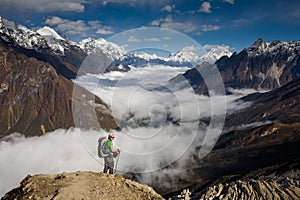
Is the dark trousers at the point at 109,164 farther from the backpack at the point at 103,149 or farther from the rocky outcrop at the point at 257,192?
the rocky outcrop at the point at 257,192

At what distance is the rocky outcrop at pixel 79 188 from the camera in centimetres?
A: 2752

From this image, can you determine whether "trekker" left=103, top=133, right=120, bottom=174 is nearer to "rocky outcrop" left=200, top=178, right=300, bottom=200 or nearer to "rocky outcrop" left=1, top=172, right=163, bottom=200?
"rocky outcrop" left=1, top=172, right=163, bottom=200

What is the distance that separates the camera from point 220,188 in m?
132

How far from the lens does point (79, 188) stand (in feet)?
92.6

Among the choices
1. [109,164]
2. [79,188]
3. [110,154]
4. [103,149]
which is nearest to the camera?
[79,188]

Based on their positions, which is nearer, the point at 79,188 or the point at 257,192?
the point at 79,188

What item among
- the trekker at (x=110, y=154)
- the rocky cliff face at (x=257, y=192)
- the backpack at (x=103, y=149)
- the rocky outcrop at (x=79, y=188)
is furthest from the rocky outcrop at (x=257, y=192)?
the backpack at (x=103, y=149)

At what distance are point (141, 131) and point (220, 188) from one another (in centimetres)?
9765

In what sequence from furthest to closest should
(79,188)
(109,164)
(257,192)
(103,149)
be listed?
(257,192) → (109,164) → (103,149) → (79,188)

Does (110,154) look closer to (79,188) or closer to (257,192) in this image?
(79,188)

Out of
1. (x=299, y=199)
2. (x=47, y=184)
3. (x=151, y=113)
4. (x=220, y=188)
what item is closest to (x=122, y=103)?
(x=151, y=113)

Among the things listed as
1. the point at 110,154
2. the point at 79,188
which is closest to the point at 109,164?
the point at 110,154

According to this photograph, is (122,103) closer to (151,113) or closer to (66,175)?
(151,113)

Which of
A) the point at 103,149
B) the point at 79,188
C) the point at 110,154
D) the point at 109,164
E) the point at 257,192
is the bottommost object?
the point at 257,192
